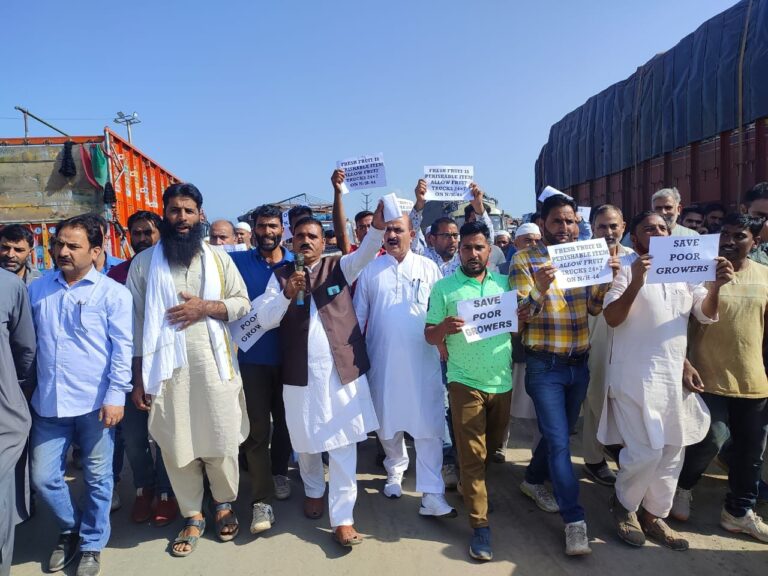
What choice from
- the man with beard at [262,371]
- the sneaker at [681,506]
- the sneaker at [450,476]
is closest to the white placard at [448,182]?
the man with beard at [262,371]

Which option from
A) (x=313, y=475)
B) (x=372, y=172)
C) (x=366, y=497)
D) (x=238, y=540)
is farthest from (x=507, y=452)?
(x=372, y=172)

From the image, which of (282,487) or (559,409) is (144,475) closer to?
(282,487)

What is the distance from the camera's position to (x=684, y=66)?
6105mm

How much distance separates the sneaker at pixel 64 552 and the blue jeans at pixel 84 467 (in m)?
0.09

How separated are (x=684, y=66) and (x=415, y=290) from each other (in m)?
5.13

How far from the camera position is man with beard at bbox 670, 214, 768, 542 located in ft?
9.50

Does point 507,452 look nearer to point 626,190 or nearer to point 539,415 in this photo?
point 539,415

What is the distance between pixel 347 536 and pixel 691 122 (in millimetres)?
5991

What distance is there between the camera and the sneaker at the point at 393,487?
349cm

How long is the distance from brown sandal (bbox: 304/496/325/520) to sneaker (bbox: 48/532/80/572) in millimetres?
1337

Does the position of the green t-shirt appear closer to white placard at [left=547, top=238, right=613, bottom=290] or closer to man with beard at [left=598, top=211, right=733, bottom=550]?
white placard at [left=547, top=238, right=613, bottom=290]

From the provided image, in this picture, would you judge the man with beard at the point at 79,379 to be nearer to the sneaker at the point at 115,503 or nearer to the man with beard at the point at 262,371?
the sneaker at the point at 115,503

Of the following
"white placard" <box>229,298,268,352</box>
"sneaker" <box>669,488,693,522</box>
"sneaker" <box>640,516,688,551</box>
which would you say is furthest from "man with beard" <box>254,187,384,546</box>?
"sneaker" <box>669,488,693,522</box>

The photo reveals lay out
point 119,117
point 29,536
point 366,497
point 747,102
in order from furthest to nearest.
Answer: point 119,117
point 747,102
point 366,497
point 29,536
